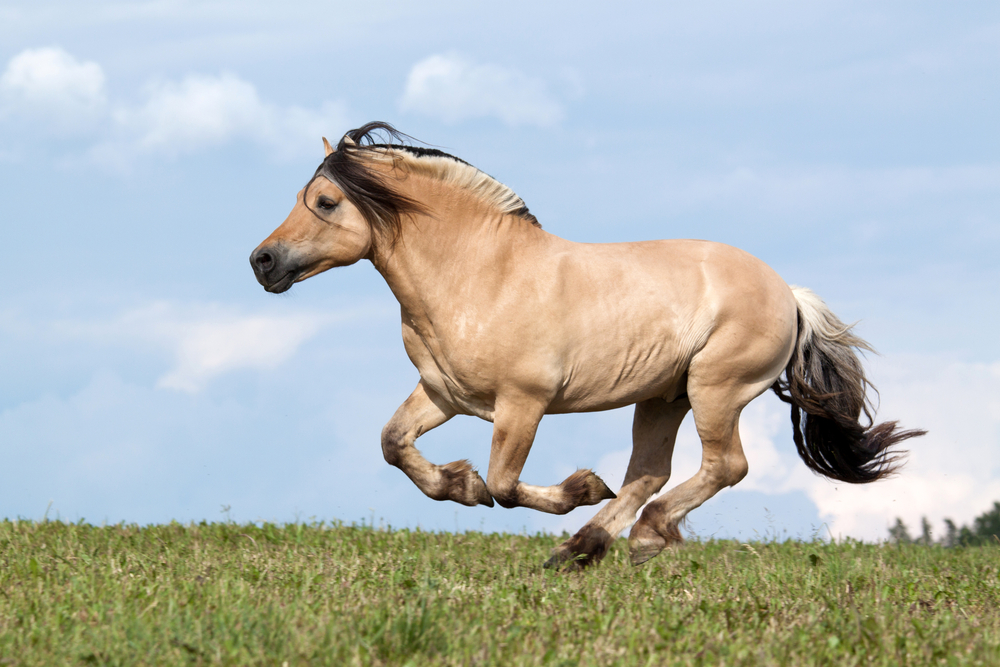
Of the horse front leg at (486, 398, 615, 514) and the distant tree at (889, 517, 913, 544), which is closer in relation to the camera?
the horse front leg at (486, 398, 615, 514)

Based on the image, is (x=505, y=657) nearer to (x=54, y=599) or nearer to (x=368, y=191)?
(x=54, y=599)

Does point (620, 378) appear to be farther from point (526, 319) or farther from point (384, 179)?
point (384, 179)

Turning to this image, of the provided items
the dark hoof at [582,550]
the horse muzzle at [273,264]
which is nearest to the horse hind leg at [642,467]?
the dark hoof at [582,550]

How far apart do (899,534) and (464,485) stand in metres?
5.92

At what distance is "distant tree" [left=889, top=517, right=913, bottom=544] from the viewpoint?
30.3 ft

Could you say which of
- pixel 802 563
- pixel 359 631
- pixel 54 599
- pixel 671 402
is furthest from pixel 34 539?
pixel 802 563

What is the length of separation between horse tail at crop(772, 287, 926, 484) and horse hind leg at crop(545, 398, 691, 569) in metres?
0.90

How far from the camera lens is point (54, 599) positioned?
4.41 meters

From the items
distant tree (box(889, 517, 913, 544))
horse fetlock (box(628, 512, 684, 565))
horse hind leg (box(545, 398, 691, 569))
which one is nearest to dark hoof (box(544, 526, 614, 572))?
horse hind leg (box(545, 398, 691, 569))

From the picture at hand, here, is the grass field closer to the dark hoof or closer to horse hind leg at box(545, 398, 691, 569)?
the dark hoof

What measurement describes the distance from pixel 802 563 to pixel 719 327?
1595mm

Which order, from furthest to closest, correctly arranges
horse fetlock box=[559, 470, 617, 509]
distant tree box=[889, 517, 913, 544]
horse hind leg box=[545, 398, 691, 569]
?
distant tree box=[889, 517, 913, 544] < horse hind leg box=[545, 398, 691, 569] < horse fetlock box=[559, 470, 617, 509]

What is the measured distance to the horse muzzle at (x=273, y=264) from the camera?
5.63 meters

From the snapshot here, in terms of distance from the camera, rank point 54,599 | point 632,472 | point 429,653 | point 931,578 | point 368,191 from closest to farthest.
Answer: point 429,653, point 54,599, point 368,191, point 931,578, point 632,472
